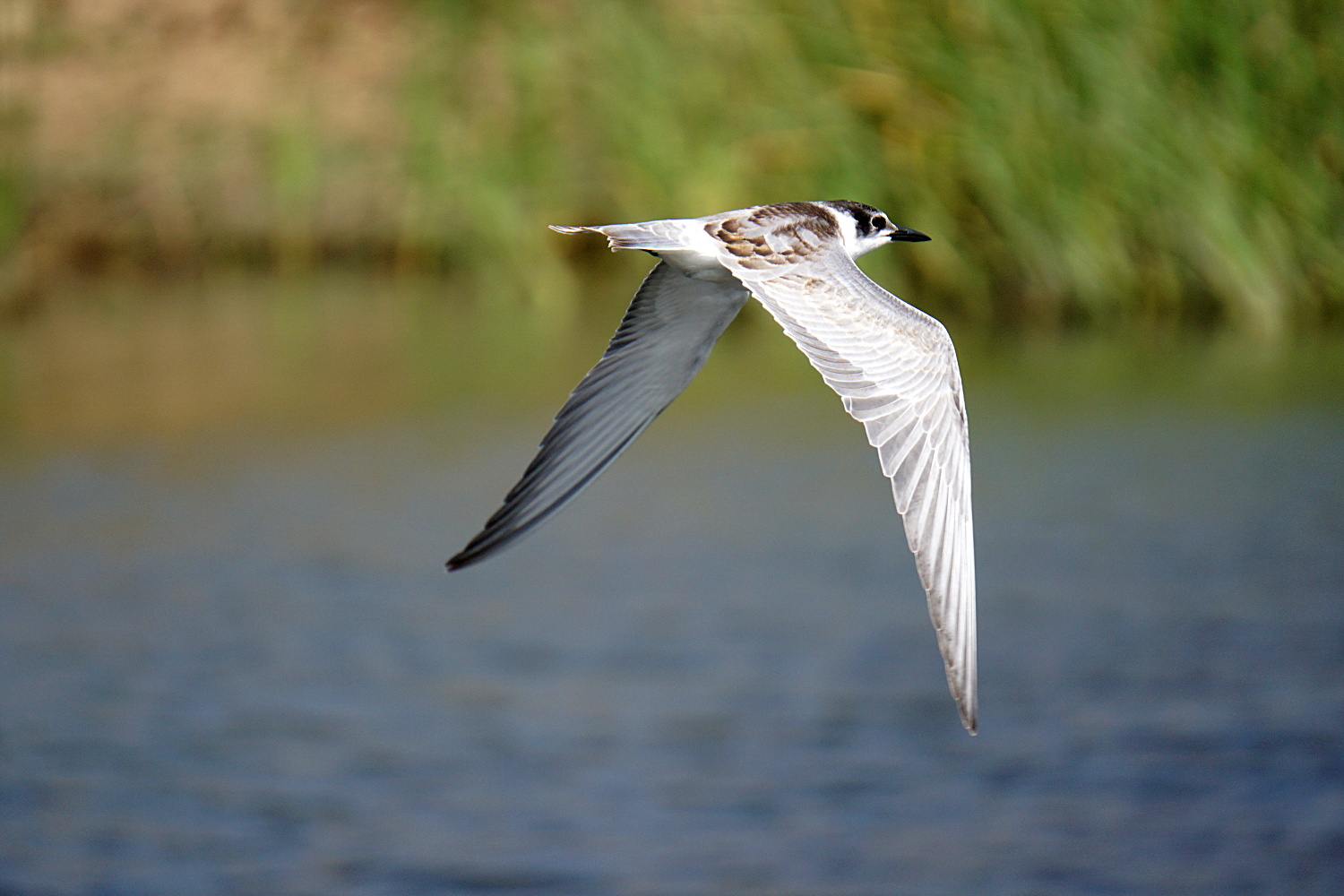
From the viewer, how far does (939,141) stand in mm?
11422

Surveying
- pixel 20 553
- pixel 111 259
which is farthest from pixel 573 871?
pixel 111 259

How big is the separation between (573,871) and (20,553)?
3.82m

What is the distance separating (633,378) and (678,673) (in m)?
3.02

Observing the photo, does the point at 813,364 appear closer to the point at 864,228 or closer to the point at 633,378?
the point at 864,228

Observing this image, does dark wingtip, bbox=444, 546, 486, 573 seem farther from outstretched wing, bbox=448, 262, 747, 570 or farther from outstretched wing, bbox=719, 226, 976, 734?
outstretched wing, bbox=719, 226, 976, 734

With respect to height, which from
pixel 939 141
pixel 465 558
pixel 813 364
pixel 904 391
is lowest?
pixel 465 558

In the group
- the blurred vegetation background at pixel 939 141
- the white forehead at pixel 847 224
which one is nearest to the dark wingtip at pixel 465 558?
the white forehead at pixel 847 224

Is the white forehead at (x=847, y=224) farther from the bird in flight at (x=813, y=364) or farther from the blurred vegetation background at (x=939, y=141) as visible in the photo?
the blurred vegetation background at (x=939, y=141)

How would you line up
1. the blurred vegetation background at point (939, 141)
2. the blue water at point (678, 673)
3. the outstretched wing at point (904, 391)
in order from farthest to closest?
the blurred vegetation background at point (939, 141), the blue water at point (678, 673), the outstretched wing at point (904, 391)

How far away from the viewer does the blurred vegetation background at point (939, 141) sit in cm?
1138

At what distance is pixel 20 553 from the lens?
9070mm

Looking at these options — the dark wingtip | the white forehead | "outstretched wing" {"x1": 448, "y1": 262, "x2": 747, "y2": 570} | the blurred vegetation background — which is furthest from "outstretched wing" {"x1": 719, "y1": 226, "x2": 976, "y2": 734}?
the blurred vegetation background

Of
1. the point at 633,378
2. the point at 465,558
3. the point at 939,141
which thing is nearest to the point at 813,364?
the point at 633,378

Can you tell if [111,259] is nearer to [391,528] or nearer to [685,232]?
[391,528]
